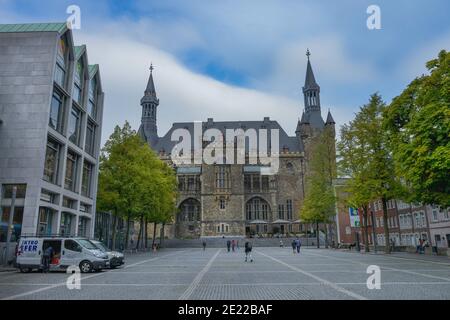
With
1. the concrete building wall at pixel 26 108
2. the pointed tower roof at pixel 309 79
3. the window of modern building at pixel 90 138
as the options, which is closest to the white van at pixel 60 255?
the concrete building wall at pixel 26 108

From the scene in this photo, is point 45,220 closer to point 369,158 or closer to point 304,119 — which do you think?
point 369,158

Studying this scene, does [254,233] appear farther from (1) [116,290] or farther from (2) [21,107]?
(1) [116,290]

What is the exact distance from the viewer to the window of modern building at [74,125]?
32.5 metres

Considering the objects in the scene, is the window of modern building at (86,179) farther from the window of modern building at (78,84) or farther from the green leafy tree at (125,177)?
the window of modern building at (78,84)

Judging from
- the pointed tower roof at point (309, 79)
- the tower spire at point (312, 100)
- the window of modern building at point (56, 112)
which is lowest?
the window of modern building at point (56, 112)

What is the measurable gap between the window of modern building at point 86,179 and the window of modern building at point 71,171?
7.60ft

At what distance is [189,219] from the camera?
7850cm

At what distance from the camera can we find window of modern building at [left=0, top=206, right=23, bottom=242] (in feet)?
82.2

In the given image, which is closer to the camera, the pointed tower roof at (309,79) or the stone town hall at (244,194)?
the stone town hall at (244,194)

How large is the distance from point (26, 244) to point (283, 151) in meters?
68.7

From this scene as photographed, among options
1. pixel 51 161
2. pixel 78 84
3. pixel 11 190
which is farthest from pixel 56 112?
pixel 11 190

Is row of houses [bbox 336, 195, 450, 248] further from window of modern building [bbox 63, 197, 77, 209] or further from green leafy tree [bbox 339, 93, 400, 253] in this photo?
window of modern building [bbox 63, 197, 77, 209]

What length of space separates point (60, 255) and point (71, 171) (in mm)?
13970
